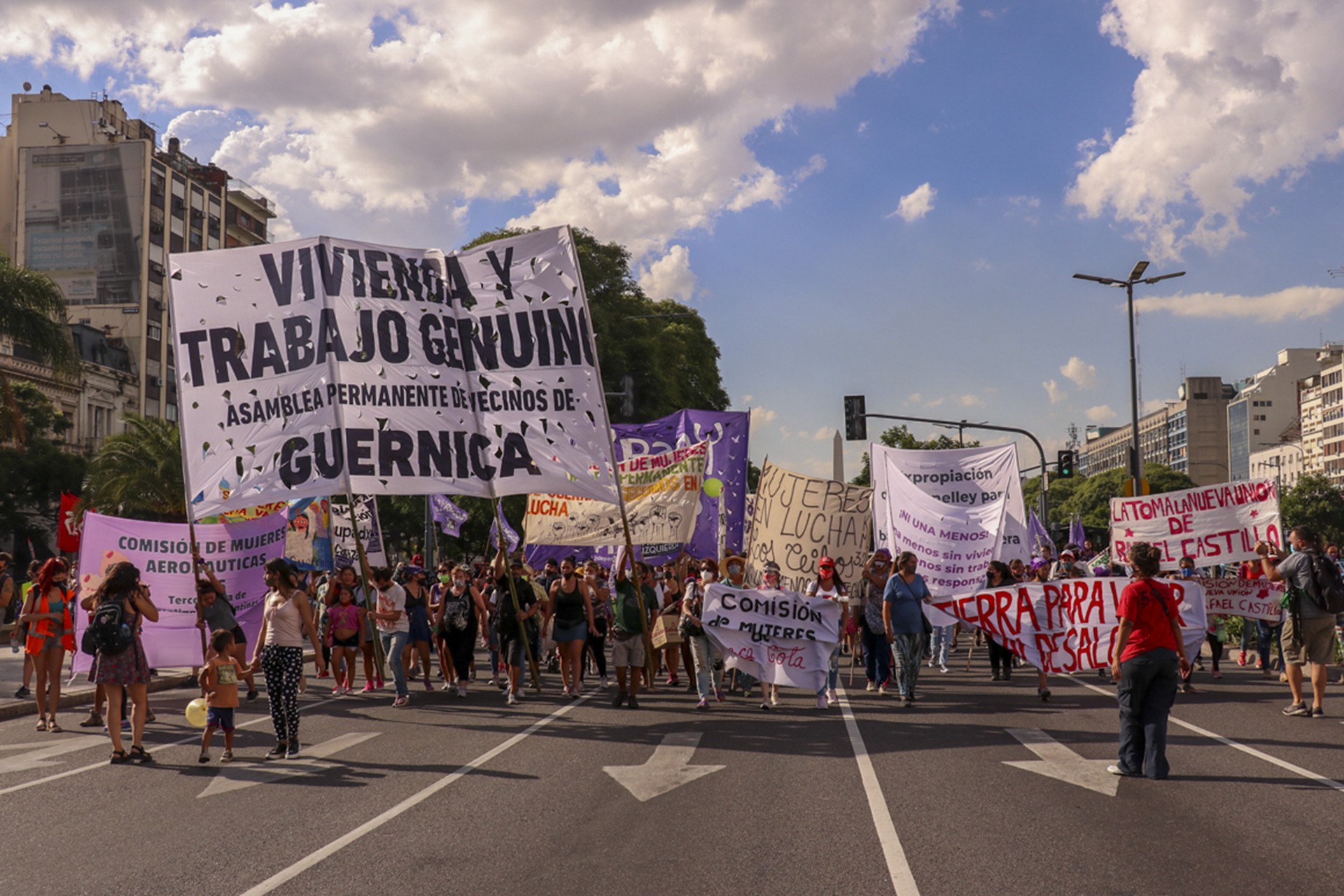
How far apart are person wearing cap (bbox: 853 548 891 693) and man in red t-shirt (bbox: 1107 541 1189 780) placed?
272 inches

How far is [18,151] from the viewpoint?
242 ft

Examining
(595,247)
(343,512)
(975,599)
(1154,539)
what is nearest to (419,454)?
(975,599)

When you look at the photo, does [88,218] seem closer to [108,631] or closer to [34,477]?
[34,477]

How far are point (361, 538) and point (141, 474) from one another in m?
21.5

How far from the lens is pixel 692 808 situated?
8.56m

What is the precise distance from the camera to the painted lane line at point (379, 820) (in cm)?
673

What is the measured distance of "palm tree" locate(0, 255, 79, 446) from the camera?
30.8 m

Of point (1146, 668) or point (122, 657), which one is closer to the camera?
point (1146, 668)

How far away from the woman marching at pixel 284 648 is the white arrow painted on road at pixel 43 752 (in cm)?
194

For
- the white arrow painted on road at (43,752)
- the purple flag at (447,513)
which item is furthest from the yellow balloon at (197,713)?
the purple flag at (447,513)

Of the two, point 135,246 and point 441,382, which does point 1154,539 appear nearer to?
point 441,382

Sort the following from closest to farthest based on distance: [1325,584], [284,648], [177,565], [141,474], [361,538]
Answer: [284,648]
[1325,584]
[177,565]
[361,538]
[141,474]

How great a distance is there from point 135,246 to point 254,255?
214ft

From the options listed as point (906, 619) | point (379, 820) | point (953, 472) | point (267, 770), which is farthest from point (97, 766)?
point (953, 472)
